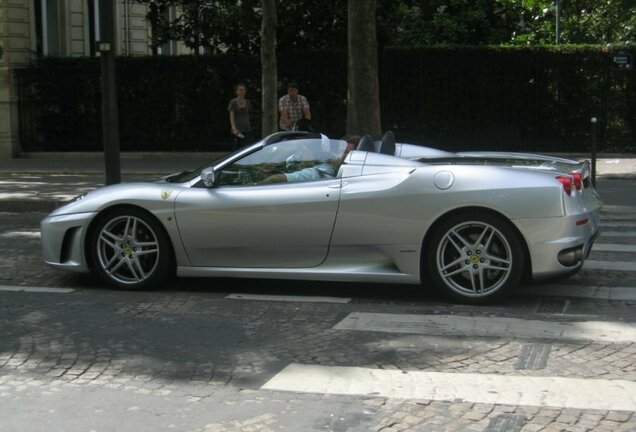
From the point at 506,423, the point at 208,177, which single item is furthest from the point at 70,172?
the point at 506,423

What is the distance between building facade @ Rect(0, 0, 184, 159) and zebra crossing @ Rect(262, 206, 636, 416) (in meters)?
18.4

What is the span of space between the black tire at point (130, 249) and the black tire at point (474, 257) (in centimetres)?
221

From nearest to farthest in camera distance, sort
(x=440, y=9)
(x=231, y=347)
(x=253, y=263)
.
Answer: (x=231, y=347) → (x=253, y=263) → (x=440, y=9)

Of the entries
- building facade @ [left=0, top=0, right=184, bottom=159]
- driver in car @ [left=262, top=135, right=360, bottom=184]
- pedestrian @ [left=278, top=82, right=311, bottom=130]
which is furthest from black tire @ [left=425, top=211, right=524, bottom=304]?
building facade @ [left=0, top=0, right=184, bottom=159]

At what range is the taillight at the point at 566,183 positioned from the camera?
603cm

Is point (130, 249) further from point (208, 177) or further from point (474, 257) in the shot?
point (474, 257)

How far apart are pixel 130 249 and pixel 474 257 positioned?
2.85 m

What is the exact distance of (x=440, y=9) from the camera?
2327cm

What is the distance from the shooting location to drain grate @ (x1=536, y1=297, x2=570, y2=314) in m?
6.07

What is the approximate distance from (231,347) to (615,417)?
2412 mm

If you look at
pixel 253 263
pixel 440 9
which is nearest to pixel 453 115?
pixel 440 9

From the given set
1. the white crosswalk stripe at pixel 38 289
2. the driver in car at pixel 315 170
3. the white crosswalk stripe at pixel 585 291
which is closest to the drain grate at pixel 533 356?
the white crosswalk stripe at pixel 585 291

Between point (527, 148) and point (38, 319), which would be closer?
point (38, 319)

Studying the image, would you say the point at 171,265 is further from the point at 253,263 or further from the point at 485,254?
the point at 485,254
